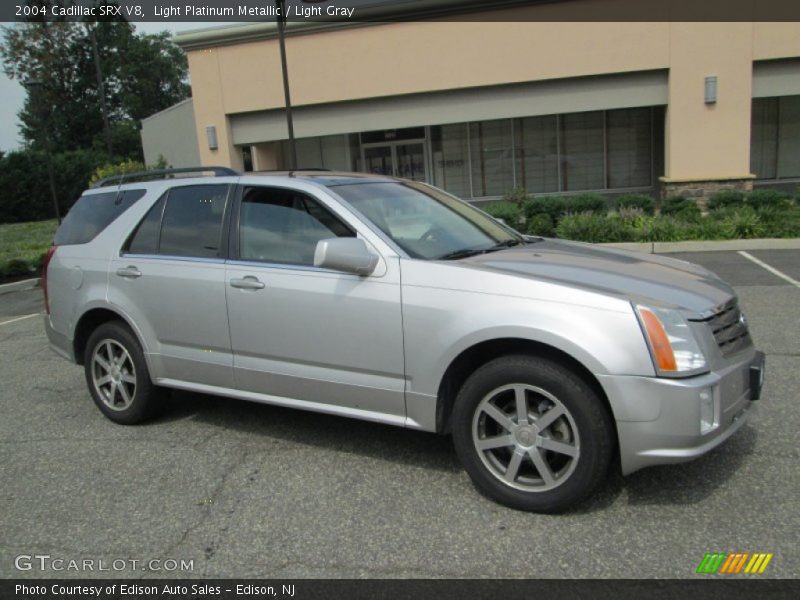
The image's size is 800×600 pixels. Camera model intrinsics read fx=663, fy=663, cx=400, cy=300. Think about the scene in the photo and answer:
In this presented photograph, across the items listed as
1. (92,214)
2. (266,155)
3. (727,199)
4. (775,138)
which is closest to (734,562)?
(92,214)

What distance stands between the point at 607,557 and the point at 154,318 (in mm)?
3268

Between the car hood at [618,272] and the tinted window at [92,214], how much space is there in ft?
9.28

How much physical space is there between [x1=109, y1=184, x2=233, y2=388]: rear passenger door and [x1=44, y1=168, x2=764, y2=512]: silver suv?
0.05 ft

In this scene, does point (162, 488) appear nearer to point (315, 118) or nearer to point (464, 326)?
point (464, 326)

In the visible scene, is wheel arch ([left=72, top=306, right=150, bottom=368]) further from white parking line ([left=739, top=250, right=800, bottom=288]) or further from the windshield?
white parking line ([left=739, top=250, right=800, bottom=288])

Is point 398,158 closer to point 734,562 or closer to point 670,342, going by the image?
point 670,342

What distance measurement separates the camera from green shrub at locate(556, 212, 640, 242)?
13180 millimetres

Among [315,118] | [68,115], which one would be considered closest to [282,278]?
[315,118]

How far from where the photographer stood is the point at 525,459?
11.1ft

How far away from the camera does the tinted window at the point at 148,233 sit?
4.77 meters

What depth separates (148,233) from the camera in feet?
15.8

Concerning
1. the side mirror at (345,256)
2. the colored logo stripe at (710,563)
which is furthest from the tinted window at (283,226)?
the colored logo stripe at (710,563)

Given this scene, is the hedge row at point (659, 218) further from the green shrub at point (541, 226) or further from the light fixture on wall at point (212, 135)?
the light fixture on wall at point (212, 135)

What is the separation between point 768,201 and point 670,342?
12.5 m
